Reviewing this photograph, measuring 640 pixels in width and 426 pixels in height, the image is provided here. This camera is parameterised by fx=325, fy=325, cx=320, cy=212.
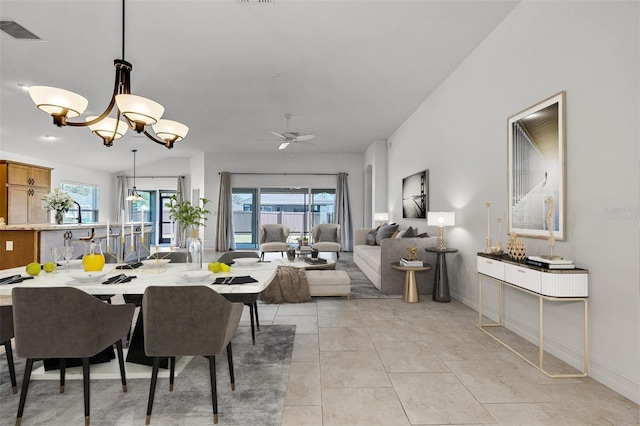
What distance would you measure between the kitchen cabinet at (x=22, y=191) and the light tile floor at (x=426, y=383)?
6.58 meters

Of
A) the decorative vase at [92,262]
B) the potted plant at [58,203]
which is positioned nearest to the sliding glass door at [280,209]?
the potted plant at [58,203]

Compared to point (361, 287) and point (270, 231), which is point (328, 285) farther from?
point (270, 231)

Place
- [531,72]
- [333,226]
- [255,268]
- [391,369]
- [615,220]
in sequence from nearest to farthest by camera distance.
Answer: [615,220], [391,369], [255,268], [531,72], [333,226]

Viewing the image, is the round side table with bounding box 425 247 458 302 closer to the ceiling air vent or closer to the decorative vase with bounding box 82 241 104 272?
the decorative vase with bounding box 82 241 104 272

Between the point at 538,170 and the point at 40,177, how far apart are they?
9012 mm

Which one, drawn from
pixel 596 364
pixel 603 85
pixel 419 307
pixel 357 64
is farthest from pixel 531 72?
pixel 419 307

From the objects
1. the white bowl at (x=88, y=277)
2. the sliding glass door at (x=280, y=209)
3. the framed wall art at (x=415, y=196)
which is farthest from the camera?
the sliding glass door at (x=280, y=209)

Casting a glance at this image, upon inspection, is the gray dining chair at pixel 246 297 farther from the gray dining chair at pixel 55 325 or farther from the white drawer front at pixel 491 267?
the white drawer front at pixel 491 267

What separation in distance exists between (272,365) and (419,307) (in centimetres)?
220

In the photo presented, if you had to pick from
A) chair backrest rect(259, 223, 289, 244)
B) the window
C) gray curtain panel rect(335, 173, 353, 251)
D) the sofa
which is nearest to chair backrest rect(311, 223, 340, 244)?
chair backrest rect(259, 223, 289, 244)

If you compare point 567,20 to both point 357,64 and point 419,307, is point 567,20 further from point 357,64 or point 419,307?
point 419,307

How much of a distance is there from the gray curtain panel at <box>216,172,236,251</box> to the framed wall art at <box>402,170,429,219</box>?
5303 millimetres

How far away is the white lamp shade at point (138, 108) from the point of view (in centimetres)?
215

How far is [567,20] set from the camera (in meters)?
2.47
